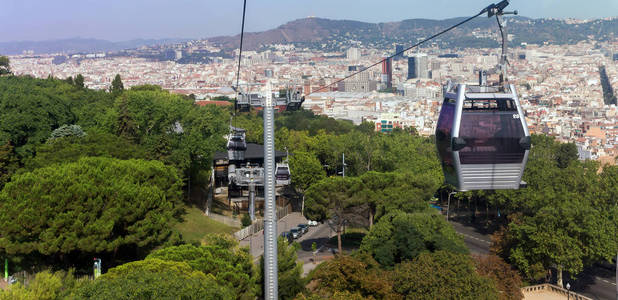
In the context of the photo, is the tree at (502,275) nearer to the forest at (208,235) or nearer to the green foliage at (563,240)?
the forest at (208,235)

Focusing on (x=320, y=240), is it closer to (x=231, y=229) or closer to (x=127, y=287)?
(x=231, y=229)

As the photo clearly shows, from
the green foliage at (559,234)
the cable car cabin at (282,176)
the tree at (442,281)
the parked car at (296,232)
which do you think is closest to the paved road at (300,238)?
the parked car at (296,232)

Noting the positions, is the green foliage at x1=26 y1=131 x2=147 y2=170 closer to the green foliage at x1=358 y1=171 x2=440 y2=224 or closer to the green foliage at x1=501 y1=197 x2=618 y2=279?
the green foliage at x1=358 y1=171 x2=440 y2=224

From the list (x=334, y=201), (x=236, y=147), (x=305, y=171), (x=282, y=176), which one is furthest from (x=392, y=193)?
(x=305, y=171)

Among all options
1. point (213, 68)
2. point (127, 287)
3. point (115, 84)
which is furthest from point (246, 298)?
point (213, 68)

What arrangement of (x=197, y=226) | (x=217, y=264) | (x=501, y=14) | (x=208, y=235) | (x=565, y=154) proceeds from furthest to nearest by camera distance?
1. (x=565, y=154)
2. (x=197, y=226)
3. (x=208, y=235)
4. (x=217, y=264)
5. (x=501, y=14)

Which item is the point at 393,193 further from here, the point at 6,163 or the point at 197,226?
the point at 6,163

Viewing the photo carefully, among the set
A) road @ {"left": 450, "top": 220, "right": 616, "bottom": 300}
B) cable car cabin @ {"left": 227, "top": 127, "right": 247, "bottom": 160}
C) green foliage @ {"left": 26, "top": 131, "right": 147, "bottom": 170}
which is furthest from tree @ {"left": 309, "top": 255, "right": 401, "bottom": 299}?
cable car cabin @ {"left": 227, "top": 127, "right": 247, "bottom": 160}
